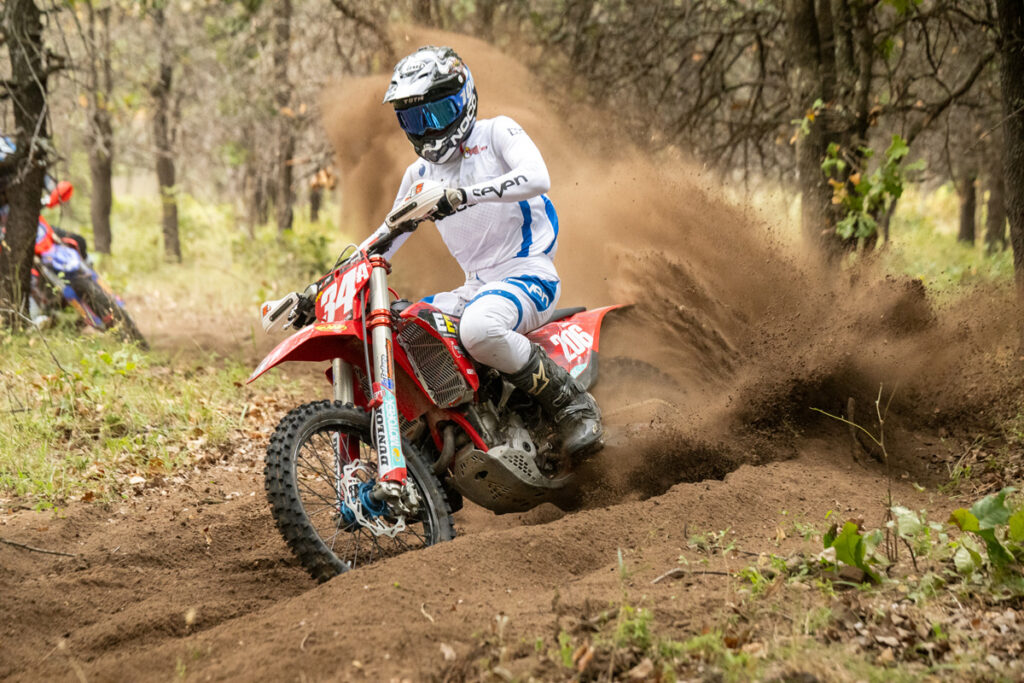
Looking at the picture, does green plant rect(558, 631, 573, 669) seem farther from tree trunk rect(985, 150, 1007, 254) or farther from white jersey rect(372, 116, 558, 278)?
tree trunk rect(985, 150, 1007, 254)

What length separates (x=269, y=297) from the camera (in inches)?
431

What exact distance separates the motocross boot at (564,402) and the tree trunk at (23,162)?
463 centimetres

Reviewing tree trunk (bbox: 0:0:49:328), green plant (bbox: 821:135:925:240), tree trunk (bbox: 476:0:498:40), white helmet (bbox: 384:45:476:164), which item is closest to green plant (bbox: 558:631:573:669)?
white helmet (bbox: 384:45:476:164)

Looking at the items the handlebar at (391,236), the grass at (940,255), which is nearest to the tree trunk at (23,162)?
the handlebar at (391,236)

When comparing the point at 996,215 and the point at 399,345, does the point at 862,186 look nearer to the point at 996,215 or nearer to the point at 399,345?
the point at 399,345

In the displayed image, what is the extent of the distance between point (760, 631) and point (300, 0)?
41.9 feet

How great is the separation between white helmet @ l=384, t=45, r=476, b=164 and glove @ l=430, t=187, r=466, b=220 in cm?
68

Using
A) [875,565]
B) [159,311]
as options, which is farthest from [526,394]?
[159,311]

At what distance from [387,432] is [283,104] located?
10072 millimetres

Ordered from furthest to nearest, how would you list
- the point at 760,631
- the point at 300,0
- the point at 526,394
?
the point at 300,0, the point at 526,394, the point at 760,631

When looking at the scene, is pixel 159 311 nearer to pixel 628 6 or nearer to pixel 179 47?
pixel 179 47

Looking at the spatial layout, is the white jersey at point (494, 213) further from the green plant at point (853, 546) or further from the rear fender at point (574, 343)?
the green plant at point (853, 546)

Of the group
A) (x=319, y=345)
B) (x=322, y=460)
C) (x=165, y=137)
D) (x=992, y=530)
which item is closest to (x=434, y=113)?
(x=319, y=345)

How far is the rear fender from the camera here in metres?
4.85
